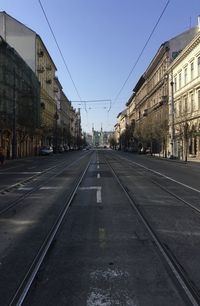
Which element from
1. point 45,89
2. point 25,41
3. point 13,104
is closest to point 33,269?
point 13,104

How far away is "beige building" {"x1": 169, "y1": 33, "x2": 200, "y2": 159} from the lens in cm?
5888

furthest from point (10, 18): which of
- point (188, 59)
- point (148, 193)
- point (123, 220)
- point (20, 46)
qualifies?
point (123, 220)

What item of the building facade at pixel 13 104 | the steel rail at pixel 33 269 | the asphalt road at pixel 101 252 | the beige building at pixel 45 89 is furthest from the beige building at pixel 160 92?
the steel rail at pixel 33 269

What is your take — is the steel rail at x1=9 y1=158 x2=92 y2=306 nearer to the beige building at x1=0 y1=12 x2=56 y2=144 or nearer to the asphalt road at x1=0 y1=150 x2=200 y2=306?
the asphalt road at x1=0 y1=150 x2=200 y2=306

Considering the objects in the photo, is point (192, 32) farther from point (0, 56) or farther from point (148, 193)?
point (148, 193)

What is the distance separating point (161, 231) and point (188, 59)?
5730cm

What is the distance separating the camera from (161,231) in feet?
32.3

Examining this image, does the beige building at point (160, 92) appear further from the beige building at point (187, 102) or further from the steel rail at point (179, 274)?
the steel rail at point (179, 274)

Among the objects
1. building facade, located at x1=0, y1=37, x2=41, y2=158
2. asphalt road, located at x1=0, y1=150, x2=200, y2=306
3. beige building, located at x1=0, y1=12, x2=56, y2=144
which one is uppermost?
beige building, located at x1=0, y1=12, x2=56, y2=144

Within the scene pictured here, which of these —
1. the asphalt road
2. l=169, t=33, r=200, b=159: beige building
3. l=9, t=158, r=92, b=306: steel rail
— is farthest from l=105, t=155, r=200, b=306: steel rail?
l=169, t=33, r=200, b=159: beige building

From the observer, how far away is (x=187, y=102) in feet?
216

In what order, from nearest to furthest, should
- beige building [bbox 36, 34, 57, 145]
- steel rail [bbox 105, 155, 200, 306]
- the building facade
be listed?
1. steel rail [bbox 105, 155, 200, 306]
2. the building facade
3. beige building [bbox 36, 34, 57, 145]

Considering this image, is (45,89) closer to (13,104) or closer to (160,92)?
(160,92)

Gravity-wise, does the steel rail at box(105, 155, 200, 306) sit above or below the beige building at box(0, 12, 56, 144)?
below
